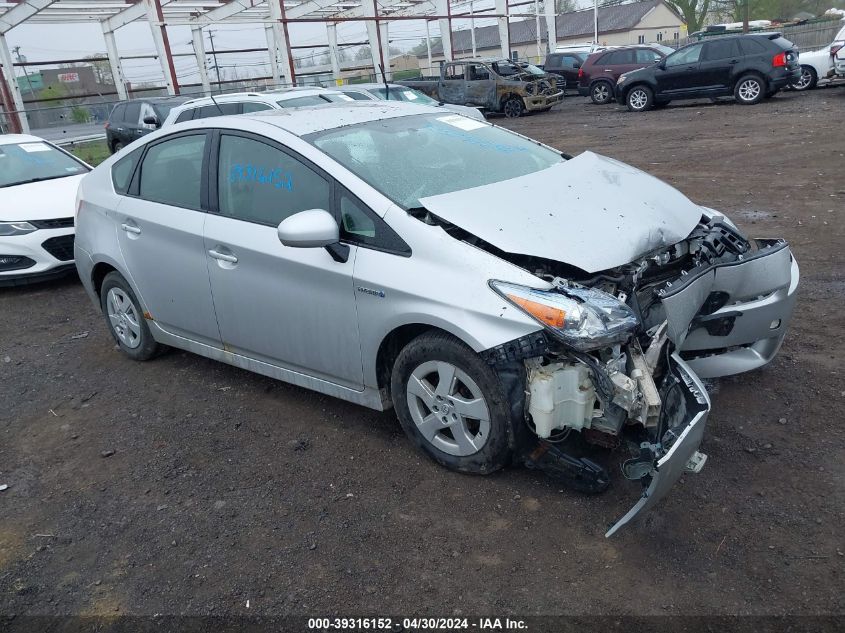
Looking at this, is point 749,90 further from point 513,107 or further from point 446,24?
point 446,24

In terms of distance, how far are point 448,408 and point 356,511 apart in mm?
642

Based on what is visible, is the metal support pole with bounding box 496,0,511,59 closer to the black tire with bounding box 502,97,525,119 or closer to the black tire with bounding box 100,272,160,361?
the black tire with bounding box 502,97,525,119

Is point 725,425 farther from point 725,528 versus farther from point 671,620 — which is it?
point 671,620

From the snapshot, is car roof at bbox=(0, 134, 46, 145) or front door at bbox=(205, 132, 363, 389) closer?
front door at bbox=(205, 132, 363, 389)

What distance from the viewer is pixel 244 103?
37.6 feet

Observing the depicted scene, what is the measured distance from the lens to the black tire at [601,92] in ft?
72.6

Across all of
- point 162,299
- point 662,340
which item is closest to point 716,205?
point 662,340

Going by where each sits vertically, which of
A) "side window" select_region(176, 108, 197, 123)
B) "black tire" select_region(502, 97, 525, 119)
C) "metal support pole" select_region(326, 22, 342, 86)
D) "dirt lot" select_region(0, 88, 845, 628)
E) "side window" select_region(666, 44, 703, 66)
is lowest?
"dirt lot" select_region(0, 88, 845, 628)

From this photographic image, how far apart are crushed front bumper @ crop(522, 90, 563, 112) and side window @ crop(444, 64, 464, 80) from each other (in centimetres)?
224

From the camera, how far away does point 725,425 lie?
373 centimetres

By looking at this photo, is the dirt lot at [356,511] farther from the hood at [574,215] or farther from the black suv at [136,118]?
the black suv at [136,118]

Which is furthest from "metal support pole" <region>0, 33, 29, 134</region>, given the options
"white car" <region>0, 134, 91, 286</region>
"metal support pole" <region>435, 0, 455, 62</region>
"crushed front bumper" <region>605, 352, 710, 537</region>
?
"crushed front bumper" <region>605, 352, 710, 537</region>

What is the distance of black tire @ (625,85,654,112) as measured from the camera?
61.3 ft

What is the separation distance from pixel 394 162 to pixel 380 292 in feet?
2.77
